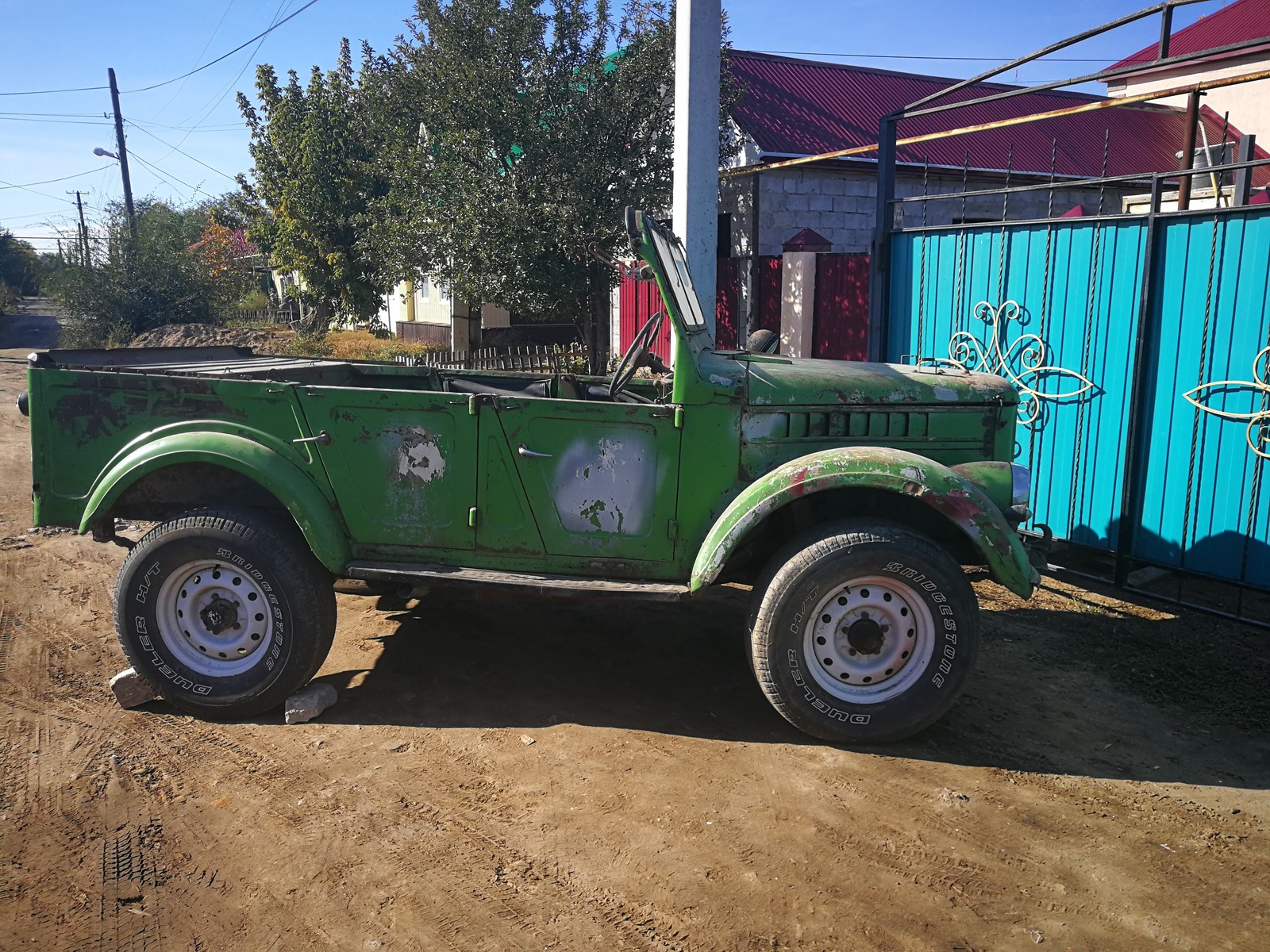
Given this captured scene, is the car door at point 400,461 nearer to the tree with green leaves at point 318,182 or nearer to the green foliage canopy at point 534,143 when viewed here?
the green foliage canopy at point 534,143

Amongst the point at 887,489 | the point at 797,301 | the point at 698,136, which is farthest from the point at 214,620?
the point at 797,301

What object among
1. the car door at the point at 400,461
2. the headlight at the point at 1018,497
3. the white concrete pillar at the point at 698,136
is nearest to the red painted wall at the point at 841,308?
the white concrete pillar at the point at 698,136

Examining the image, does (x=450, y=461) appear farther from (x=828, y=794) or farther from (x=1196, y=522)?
(x=1196, y=522)

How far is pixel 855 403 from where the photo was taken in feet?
14.3

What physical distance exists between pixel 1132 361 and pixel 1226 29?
16.5 m

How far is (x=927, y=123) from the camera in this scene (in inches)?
606

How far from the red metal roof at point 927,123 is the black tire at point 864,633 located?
34.0ft

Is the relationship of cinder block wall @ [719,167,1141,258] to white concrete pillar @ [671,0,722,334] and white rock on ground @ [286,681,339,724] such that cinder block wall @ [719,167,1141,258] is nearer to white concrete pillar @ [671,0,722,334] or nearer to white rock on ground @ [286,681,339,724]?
white concrete pillar @ [671,0,722,334]

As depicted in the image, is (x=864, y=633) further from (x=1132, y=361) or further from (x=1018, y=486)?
(x=1132, y=361)

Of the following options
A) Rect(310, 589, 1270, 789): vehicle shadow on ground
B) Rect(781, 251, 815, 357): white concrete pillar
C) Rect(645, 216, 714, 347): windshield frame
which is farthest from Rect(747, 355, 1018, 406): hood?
Rect(781, 251, 815, 357): white concrete pillar

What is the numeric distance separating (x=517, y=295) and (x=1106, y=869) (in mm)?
9897

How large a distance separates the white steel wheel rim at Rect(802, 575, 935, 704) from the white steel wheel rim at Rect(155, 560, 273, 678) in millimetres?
2474

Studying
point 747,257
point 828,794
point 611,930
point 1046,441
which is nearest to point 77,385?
point 611,930

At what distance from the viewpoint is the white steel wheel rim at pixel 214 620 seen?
426 centimetres
